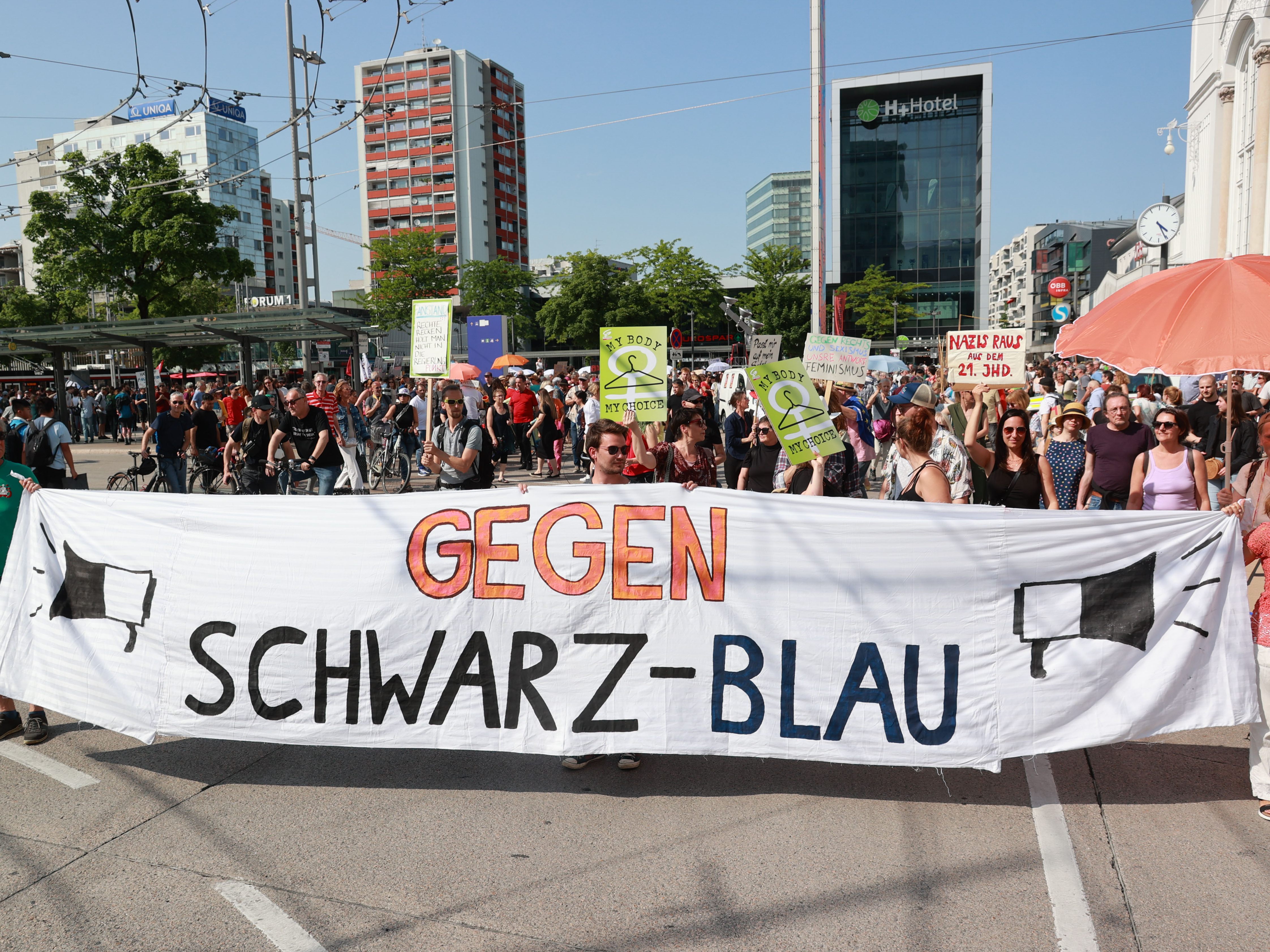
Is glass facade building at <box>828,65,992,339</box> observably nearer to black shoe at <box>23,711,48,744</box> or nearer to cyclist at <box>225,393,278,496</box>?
cyclist at <box>225,393,278,496</box>

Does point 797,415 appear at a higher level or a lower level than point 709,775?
higher

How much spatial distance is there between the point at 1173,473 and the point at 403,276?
6962cm

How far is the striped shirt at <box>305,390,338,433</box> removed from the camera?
1236cm

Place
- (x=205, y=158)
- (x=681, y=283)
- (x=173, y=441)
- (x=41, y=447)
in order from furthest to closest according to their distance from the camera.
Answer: (x=205, y=158), (x=681, y=283), (x=173, y=441), (x=41, y=447)

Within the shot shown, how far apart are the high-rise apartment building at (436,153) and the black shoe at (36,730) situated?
10347 cm

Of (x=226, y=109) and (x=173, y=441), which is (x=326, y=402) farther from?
(x=226, y=109)

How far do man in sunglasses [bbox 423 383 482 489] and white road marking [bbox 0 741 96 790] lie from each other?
305cm

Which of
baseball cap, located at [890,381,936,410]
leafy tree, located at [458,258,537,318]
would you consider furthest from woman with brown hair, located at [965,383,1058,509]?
leafy tree, located at [458,258,537,318]

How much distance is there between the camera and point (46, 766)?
4.95 meters

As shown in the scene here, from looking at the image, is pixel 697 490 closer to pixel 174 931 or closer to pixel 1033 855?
pixel 1033 855

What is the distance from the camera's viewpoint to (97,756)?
5070 mm

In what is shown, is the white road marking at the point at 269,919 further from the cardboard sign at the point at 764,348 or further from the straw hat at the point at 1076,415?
the cardboard sign at the point at 764,348

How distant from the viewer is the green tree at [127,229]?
3569 centimetres

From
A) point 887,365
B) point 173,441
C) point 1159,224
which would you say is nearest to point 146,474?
point 173,441
